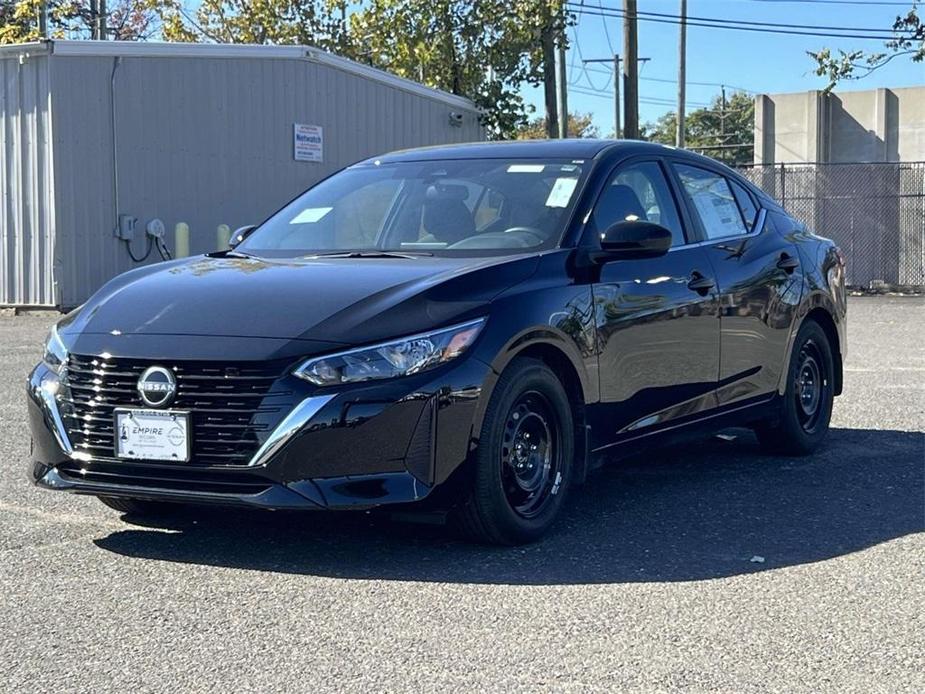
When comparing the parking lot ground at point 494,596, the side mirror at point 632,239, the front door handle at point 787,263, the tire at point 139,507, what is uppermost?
the side mirror at point 632,239

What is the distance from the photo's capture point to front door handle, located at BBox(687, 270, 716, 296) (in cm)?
613

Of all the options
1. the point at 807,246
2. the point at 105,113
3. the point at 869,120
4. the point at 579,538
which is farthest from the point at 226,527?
the point at 869,120

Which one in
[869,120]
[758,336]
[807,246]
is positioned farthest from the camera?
[869,120]

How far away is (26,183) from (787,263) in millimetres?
13259

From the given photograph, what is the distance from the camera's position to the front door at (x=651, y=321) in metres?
5.55

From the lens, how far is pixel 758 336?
264 inches

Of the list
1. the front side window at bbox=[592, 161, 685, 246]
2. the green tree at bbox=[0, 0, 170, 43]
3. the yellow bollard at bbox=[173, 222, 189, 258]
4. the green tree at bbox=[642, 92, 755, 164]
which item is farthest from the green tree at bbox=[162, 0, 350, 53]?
the green tree at bbox=[642, 92, 755, 164]

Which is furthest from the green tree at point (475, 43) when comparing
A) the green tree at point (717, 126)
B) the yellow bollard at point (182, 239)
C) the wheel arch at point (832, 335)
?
the green tree at point (717, 126)

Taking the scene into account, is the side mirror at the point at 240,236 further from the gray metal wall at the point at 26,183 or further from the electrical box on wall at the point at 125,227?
the electrical box on wall at the point at 125,227

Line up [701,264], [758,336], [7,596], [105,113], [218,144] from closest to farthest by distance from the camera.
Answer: [7,596] < [701,264] < [758,336] < [105,113] < [218,144]

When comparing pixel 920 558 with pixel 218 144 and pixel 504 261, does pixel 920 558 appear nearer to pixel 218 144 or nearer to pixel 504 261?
pixel 504 261

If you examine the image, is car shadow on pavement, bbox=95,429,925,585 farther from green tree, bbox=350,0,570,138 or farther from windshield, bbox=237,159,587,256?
green tree, bbox=350,0,570,138

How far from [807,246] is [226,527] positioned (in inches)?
151

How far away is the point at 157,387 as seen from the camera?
15.2 ft
